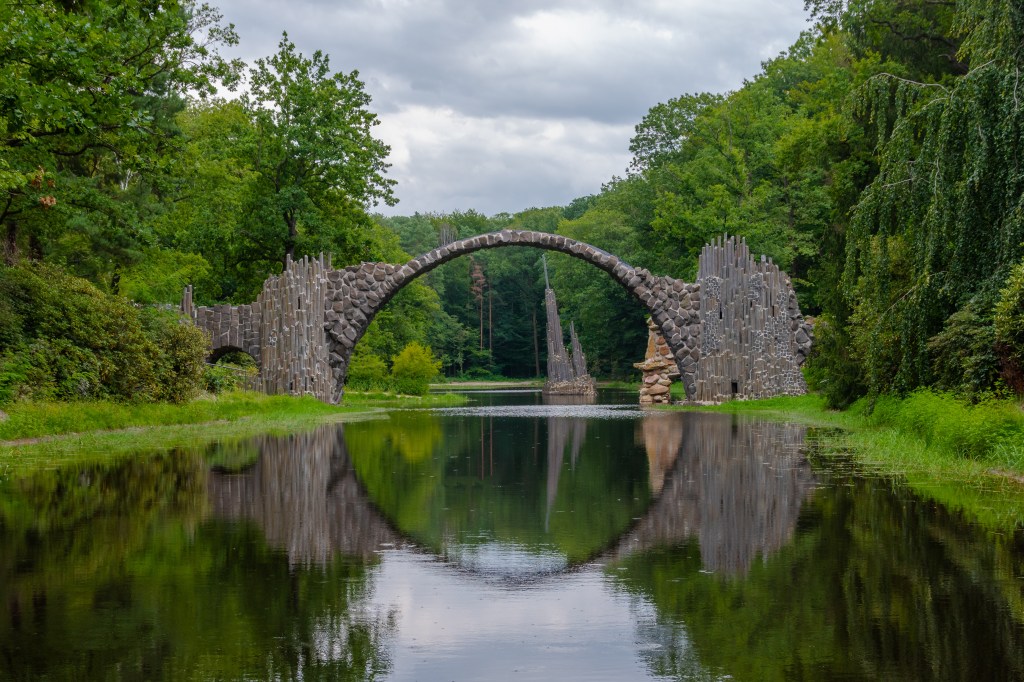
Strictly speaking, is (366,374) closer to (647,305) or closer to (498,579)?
(647,305)

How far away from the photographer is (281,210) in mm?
40656

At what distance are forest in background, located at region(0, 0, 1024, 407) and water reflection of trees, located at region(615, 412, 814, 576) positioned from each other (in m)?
2.76

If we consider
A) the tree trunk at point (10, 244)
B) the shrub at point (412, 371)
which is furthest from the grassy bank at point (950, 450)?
the shrub at point (412, 371)

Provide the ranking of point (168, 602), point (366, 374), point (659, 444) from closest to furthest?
point (168, 602) → point (659, 444) → point (366, 374)

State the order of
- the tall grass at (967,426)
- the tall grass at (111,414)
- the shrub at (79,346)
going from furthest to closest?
the shrub at (79,346) → the tall grass at (111,414) → the tall grass at (967,426)

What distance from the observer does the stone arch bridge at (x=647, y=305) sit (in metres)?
36.1

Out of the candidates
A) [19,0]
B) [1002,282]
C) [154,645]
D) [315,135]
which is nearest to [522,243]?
[315,135]

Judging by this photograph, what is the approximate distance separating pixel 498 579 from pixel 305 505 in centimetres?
378

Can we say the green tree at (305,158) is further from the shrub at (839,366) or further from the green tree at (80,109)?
the shrub at (839,366)

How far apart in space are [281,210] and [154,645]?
37.0 m

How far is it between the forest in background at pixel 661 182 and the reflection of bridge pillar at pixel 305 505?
7.08 m

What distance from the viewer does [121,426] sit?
19.0 metres

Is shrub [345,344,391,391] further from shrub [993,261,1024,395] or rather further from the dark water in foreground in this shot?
the dark water in foreground

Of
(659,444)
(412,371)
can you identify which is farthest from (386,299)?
(659,444)
